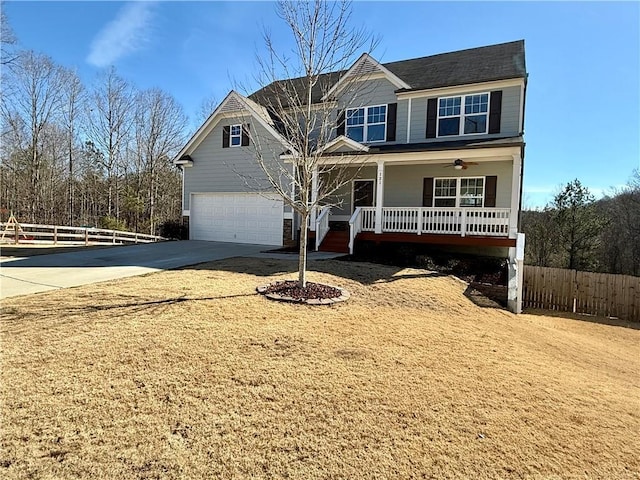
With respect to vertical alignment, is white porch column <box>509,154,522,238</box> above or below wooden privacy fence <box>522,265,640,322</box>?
above

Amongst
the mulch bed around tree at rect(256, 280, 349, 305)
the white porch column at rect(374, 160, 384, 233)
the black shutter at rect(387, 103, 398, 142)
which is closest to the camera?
the mulch bed around tree at rect(256, 280, 349, 305)

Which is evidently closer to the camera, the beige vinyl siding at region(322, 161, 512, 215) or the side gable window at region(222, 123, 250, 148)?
the beige vinyl siding at region(322, 161, 512, 215)

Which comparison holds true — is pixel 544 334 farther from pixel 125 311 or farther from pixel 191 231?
pixel 191 231

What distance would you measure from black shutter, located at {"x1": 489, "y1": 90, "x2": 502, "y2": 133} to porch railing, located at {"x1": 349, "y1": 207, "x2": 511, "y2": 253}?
3.62m

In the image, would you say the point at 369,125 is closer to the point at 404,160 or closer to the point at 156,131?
Answer: the point at 404,160

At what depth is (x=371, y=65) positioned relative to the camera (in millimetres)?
15984

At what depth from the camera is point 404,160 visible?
1337cm

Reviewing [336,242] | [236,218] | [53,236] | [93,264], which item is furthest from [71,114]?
[336,242]

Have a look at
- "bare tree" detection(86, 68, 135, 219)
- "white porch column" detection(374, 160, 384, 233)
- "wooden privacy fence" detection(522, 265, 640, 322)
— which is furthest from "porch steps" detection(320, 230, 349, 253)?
"bare tree" detection(86, 68, 135, 219)

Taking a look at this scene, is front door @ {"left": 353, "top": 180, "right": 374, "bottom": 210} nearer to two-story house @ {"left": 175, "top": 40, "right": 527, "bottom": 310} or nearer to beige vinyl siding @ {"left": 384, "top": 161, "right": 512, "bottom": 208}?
two-story house @ {"left": 175, "top": 40, "right": 527, "bottom": 310}

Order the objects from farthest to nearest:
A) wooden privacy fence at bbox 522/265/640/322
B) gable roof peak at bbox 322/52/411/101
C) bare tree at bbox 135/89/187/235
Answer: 1. bare tree at bbox 135/89/187/235
2. gable roof peak at bbox 322/52/411/101
3. wooden privacy fence at bbox 522/265/640/322

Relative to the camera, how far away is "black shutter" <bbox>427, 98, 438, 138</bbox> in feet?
49.1

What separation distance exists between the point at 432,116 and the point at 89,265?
1381cm

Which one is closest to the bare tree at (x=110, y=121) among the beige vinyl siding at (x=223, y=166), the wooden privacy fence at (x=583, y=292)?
the beige vinyl siding at (x=223, y=166)
